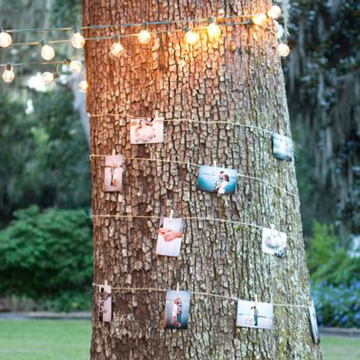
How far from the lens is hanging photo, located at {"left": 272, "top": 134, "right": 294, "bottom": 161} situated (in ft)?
10.2

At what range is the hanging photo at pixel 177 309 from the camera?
2834 millimetres

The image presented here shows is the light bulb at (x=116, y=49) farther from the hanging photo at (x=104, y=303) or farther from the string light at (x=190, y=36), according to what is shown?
the hanging photo at (x=104, y=303)

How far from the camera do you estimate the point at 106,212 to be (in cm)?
302

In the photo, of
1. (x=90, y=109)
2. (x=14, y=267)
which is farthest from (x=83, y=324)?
(x=90, y=109)

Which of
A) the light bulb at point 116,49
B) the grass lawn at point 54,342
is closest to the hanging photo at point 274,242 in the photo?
the light bulb at point 116,49

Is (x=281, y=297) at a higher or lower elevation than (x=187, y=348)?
higher

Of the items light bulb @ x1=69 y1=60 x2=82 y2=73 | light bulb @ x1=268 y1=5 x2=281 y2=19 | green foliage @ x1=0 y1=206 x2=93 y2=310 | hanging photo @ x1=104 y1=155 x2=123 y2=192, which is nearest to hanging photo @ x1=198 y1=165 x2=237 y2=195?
hanging photo @ x1=104 y1=155 x2=123 y2=192

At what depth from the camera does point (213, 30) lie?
298cm

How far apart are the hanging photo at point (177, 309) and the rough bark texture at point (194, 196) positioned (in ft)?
0.09

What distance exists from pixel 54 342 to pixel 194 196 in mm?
5794

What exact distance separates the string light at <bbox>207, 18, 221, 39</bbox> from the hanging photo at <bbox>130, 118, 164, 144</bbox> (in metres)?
0.38

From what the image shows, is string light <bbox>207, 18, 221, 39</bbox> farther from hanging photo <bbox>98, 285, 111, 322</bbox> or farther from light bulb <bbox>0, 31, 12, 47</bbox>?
hanging photo <bbox>98, 285, 111, 322</bbox>

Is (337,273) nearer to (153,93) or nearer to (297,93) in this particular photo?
(297,93)

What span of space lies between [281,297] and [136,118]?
0.89 metres
